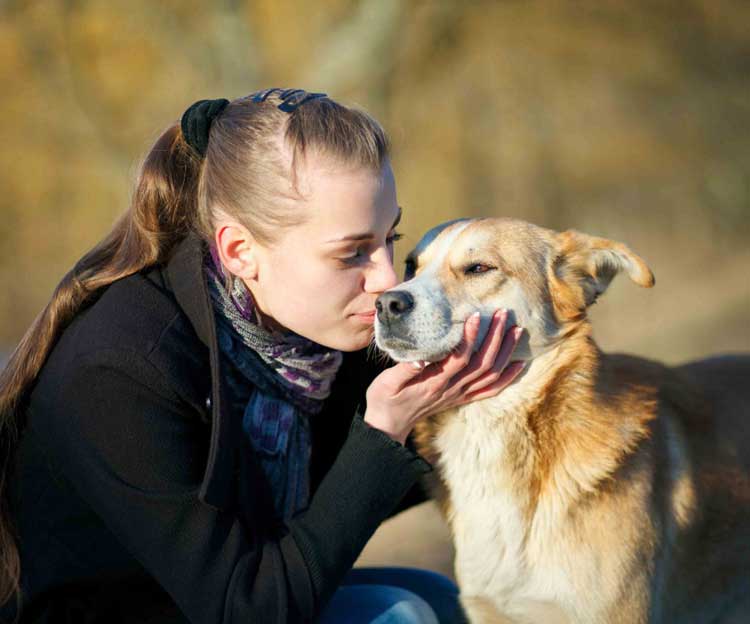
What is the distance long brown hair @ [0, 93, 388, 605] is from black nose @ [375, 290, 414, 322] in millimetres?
256

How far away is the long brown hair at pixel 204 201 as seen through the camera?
200cm

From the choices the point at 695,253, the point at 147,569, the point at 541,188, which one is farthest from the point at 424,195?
the point at 147,569

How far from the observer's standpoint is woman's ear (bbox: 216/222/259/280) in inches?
81.0

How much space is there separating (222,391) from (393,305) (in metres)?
0.41

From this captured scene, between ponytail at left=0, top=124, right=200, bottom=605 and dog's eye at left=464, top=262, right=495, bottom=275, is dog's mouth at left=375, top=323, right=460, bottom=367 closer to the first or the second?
dog's eye at left=464, top=262, right=495, bottom=275

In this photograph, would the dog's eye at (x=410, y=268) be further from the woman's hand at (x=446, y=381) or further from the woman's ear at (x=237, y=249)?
the woman's ear at (x=237, y=249)

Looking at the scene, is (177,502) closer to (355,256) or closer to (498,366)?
(355,256)

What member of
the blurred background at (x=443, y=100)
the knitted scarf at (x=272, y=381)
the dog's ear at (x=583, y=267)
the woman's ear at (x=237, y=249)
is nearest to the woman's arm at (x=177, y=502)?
the knitted scarf at (x=272, y=381)

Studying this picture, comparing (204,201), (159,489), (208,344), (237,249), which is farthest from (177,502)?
(204,201)

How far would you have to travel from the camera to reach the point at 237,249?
2.07m

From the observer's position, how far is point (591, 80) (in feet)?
25.5

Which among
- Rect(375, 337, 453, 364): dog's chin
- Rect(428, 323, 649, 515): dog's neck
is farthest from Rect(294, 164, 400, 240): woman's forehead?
Rect(428, 323, 649, 515): dog's neck

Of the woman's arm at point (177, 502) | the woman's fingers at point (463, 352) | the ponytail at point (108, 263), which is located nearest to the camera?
the woman's arm at point (177, 502)

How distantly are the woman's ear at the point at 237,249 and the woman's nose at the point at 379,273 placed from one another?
0.25 metres
